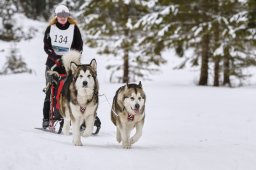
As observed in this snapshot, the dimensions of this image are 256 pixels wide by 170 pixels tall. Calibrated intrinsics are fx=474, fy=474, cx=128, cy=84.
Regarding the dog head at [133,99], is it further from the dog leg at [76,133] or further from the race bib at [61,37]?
the race bib at [61,37]

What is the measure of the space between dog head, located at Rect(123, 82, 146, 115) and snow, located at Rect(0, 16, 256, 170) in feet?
1.88

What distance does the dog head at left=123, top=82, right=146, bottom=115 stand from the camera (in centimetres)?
656

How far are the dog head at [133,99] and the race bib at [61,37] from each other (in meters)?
1.93

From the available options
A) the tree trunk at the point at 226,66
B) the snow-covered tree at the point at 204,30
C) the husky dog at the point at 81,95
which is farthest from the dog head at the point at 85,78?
the tree trunk at the point at 226,66

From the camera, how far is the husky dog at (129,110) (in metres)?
6.61

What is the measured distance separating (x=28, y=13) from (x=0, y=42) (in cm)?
719

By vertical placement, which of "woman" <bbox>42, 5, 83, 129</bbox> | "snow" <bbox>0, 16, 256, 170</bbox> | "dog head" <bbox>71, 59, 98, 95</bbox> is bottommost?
"snow" <bbox>0, 16, 256, 170</bbox>

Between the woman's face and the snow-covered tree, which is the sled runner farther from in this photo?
the snow-covered tree

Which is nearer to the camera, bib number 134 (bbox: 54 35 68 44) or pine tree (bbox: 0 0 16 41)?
bib number 134 (bbox: 54 35 68 44)

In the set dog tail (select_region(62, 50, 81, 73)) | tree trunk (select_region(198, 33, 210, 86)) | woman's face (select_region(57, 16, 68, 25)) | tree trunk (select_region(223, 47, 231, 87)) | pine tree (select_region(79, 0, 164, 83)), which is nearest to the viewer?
dog tail (select_region(62, 50, 81, 73))

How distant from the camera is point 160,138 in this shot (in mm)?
8617

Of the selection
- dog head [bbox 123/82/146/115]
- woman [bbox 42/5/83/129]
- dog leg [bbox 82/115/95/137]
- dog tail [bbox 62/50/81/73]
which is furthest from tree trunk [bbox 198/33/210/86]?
dog head [bbox 123/82/146/115]

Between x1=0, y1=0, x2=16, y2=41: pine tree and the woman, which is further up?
x1=0, y1=0, x2=16, y2=41: pine tree

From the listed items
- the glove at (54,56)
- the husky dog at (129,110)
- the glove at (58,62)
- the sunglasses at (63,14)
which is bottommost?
the husky dog at (129,110)
